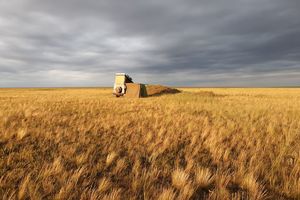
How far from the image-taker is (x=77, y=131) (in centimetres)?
645

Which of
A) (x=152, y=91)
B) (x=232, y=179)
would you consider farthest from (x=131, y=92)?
(x=232, y=179)

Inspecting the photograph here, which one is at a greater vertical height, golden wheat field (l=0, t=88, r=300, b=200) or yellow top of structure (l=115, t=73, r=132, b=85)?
yellow top of structure (l=115, t=73, r=132, b=85)

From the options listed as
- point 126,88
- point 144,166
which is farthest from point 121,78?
point 144,166

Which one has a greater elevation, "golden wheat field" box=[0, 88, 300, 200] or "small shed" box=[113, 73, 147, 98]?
"small shed" box=[113, 73, 147, 98]

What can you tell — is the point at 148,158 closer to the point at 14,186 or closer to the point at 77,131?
the point at 14,186

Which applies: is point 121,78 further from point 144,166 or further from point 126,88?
point 144,166

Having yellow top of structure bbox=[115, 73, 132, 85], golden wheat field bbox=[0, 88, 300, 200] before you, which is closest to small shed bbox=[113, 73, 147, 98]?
yellow top of structure bbox=[115, 73, 132, 85]

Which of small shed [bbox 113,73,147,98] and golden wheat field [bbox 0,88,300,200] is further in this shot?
small shed [bbox 113,73,147,98]

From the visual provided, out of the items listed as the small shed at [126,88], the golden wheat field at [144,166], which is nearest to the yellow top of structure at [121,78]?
the small shed at [126,88]

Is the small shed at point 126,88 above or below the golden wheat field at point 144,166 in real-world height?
above

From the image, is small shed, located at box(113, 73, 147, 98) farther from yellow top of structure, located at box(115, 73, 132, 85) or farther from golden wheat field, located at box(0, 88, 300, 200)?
golden wheat field, located at box(0, 88, 300, 200)

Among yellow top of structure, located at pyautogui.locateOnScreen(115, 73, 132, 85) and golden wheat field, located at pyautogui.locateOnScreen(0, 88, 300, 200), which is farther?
yellow top of structure, located at pyautogui.locateOnScreen(115, 73, 132, 85)

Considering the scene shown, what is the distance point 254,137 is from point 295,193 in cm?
325

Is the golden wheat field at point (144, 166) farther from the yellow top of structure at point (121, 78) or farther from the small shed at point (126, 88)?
the yellow top of structure at point (121, 78)
